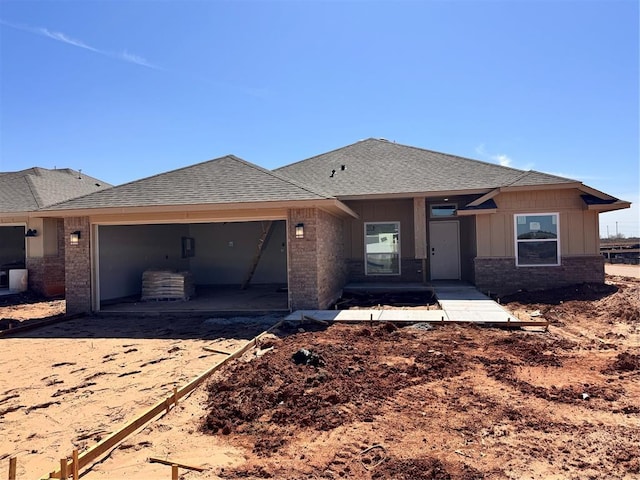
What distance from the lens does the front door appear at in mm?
14500

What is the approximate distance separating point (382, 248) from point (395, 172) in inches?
105

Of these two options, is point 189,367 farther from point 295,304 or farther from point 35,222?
point 35,222

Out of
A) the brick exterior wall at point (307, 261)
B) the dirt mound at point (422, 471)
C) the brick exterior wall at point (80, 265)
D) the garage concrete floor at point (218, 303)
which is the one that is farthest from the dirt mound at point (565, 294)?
the brick exterior wall at point (80, 265)

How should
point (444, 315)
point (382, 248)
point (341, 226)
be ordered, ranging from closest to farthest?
point (444, 315) < point (341, 226) < point (382, 248)

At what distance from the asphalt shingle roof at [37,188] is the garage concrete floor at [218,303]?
574 centimetres

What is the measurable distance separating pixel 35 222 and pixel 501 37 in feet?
52.5

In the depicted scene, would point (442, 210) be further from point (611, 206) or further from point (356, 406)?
point (356, 406)

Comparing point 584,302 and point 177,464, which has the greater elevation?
point 584,302

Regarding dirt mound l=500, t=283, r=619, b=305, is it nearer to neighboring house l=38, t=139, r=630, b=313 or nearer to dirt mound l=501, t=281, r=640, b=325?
dirt mound l=501, t=281, r=640, b=325

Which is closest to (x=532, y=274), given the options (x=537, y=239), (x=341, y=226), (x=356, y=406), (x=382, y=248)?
(x=537, y=239)

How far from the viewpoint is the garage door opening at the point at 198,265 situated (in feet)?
37.8

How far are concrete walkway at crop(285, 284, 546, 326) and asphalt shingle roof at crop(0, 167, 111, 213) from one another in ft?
37.0

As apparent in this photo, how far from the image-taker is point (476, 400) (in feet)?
14.6

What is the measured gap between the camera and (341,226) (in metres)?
13.8
